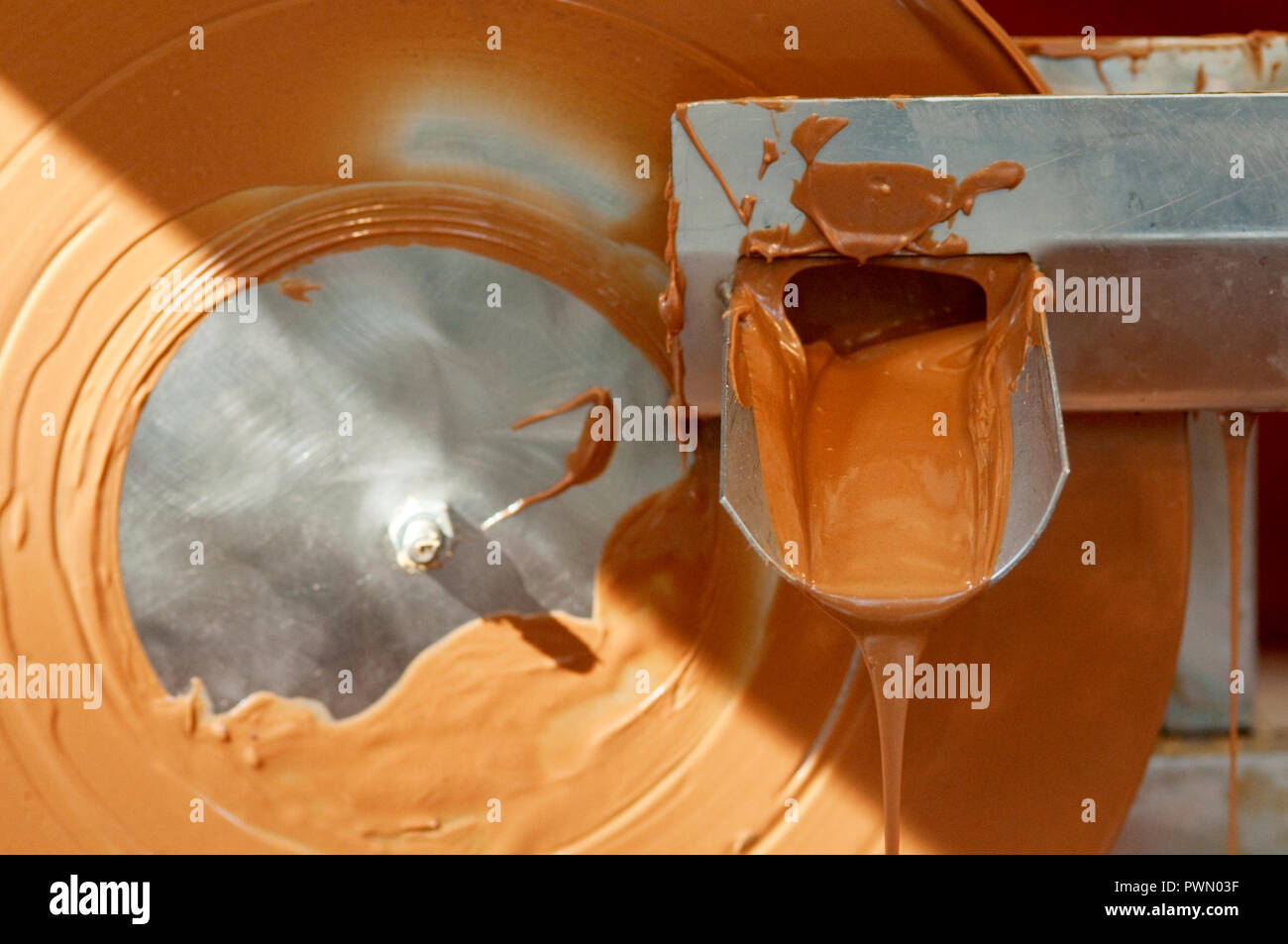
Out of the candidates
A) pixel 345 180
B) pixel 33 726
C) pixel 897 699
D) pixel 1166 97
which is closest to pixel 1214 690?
pixel 897 699

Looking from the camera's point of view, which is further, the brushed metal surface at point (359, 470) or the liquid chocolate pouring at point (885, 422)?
the brushed metal surface at point (359, 470)

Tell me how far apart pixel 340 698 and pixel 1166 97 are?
853 millimetres

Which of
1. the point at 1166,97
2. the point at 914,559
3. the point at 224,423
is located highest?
the point at 1166,97

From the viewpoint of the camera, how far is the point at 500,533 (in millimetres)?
1006

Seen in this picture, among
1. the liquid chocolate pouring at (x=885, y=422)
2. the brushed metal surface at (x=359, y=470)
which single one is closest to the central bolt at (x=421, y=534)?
the brushed metal surface at (x=359, y=470)

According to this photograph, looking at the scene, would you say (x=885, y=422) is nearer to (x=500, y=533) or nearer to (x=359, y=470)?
(x=500, y=533)

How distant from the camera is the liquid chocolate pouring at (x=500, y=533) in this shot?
→ 95 cm

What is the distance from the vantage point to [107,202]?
95cm

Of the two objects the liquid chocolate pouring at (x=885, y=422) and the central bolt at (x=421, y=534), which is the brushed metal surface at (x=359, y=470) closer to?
the central bolt at (x=421, y=534)

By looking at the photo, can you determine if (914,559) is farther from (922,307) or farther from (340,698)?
(340,698)

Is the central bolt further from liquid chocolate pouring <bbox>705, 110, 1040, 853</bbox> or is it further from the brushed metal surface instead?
liquid chocolate pouring <bbox>705, 110, 1040, 853</bbox>

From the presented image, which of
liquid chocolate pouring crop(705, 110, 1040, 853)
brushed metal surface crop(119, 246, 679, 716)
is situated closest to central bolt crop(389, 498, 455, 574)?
brushed metal surface crop(119, 246, 679, 716)
